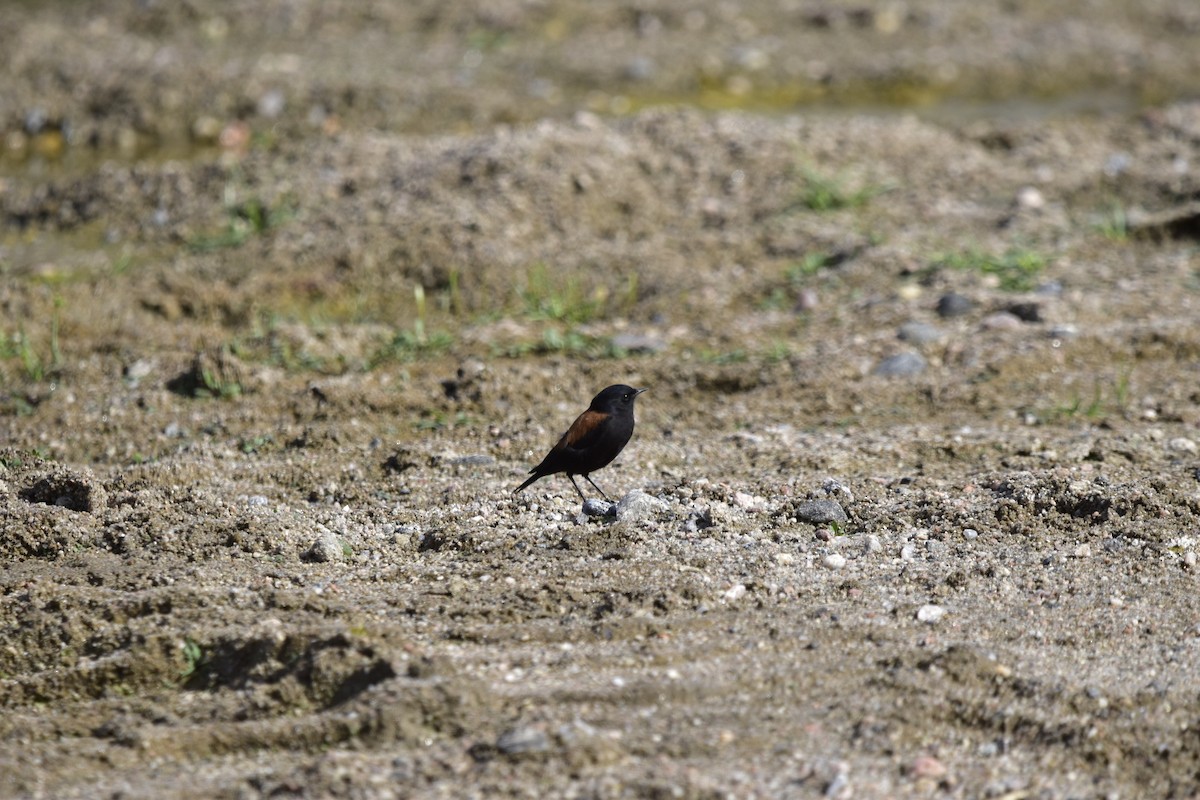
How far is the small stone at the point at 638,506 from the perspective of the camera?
5.06 m

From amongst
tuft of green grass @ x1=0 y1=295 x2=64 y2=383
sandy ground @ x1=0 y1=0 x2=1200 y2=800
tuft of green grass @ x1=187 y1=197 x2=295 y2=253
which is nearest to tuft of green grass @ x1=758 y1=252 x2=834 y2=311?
sandy ground @ x1=0 y1=0 x2=1200 y2=800

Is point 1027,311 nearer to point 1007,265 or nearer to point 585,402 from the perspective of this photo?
point 1007,265

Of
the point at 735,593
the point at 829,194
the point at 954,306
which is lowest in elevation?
the point at 735,593

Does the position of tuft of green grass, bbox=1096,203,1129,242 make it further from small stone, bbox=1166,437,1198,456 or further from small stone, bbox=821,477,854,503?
small stone, bbox=821,477,854,503

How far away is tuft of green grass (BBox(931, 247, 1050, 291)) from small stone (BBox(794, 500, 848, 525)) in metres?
2.68

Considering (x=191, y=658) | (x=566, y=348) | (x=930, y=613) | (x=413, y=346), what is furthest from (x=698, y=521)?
(x=413, y=346)

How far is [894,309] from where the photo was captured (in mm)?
7090

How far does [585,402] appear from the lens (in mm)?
6332

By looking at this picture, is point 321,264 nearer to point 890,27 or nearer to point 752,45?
point 752,45

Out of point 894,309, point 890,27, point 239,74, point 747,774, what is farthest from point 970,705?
point 890,27

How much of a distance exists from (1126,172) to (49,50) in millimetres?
8081

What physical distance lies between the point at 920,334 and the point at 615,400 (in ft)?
6.82

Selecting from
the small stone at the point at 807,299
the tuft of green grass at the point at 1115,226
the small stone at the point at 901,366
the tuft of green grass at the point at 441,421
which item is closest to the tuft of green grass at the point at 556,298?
the small stone at the point at 807,299

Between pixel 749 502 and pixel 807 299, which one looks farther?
pixel 807 299
